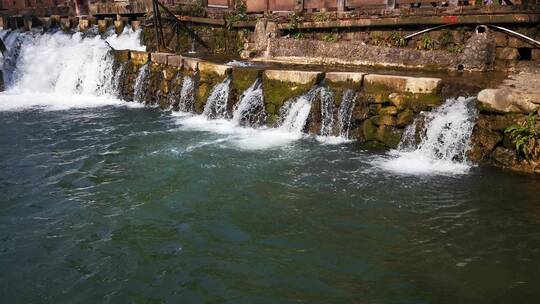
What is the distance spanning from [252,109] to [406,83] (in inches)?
148

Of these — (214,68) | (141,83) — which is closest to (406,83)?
(214,68)

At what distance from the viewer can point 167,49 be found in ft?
53.7

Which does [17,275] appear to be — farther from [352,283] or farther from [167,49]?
[167,49]

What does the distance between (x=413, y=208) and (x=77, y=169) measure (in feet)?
19.6

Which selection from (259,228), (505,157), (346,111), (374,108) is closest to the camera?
(259,228)

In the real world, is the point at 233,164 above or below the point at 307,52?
below

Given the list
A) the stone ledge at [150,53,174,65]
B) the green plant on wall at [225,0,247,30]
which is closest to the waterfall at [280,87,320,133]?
the stone ledge at [150,53,174,65]

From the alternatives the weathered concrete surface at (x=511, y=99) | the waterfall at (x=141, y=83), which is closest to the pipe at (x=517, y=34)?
the weathered concrete surface at (x=511, y=99)

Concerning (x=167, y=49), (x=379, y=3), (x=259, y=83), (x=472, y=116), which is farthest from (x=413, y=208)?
(x=167, y=49)

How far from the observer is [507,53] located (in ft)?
32.7

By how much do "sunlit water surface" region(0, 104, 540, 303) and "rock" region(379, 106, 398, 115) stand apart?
88 centimetres

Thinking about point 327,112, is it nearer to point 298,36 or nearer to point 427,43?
point 427,43

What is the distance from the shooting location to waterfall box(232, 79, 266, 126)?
1099 centimetres

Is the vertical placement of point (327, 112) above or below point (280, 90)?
below
